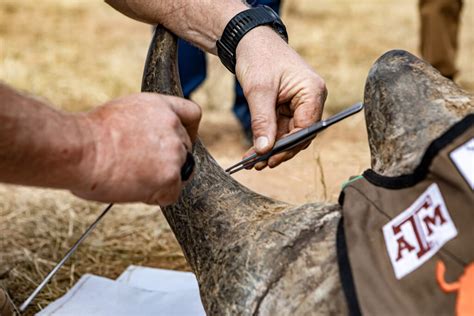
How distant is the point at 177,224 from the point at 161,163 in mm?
352

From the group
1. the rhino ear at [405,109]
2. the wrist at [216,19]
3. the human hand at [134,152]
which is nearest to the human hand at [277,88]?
the wrist at [216,19]

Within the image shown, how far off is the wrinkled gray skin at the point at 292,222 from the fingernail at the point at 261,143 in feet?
0.39

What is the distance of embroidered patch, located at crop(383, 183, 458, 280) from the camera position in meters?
1.27

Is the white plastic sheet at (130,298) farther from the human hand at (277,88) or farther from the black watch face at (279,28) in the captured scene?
the black watch face at (279,28)

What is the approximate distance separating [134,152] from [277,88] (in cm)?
64

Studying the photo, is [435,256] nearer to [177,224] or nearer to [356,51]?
[177,224]

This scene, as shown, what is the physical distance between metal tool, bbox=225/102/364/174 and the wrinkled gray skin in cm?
11

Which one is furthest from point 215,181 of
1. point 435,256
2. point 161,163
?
point 435,256

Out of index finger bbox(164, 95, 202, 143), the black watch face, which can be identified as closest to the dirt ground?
the black watch face

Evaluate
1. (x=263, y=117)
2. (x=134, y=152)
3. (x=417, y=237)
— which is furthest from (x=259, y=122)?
(x=417, y=237)

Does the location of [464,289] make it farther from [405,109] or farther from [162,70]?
[162,70]

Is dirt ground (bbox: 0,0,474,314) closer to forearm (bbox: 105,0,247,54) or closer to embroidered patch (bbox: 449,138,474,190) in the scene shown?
forearm (bbox: 105,0,247,54)

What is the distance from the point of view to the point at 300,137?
5.91ft

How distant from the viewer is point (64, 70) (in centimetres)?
560
